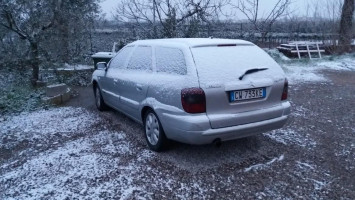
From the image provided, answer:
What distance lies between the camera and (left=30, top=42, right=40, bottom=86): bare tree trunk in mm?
8227

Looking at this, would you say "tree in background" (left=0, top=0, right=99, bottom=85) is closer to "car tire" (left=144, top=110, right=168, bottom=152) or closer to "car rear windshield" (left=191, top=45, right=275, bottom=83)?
"car tire" (left=144, top=110, right=168, bottom=152)

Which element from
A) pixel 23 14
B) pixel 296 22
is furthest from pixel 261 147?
pixel 296 22

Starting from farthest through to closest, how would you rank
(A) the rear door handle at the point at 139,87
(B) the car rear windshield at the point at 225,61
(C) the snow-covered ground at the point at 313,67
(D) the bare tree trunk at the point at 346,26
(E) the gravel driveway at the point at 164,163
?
(D) the bare tree trunk at the point at 346,26 → (C) the snow-covered ground at the point at 313,67 → (A) the rear door handle at the point at 139,87 → (B) the car rear windshield at the point at 225,61 → (E) the gravel driveway at the point at 164,163

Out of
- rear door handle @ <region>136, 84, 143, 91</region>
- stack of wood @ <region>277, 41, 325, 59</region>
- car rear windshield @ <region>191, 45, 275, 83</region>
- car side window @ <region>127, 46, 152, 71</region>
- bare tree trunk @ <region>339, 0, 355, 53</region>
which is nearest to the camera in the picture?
car rear windshield @ <region>191, 45, 275, 83</region>

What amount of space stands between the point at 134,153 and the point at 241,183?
1577 mm

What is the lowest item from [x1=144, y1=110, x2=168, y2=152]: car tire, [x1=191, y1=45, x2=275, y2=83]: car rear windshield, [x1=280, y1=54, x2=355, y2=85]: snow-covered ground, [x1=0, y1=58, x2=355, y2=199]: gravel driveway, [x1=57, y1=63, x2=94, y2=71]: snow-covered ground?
[x1=0, y1=58, x2=355, y2=199]: gravel driveway

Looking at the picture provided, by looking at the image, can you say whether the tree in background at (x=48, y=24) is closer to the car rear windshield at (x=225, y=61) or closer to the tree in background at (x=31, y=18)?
the tree in background at (x=31, y=18)

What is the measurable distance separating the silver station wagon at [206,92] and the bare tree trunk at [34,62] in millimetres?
4861

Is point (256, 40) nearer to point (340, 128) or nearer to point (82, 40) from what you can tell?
point (82, 40)

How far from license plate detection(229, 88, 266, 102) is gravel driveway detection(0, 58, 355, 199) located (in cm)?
88

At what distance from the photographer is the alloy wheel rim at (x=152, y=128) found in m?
4.22

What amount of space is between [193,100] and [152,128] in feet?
3.34

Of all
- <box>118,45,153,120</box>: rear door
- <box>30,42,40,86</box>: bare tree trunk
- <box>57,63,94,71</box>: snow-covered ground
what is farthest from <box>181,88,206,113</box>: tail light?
<box>57,63,94,71</box>: snow-covered ground

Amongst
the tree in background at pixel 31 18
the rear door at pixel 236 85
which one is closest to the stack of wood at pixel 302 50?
the tree in background at pixel 31 18
